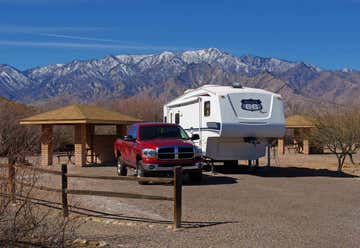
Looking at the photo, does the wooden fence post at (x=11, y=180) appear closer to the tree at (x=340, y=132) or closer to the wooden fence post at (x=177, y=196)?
the wooden fence post at (x=177, y=196)

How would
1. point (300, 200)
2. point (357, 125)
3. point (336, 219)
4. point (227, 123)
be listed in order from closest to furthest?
point (336, 219) < point (300, 200) < point (227, 123) < point (357, 125)

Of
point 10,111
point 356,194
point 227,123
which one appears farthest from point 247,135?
point 10,111

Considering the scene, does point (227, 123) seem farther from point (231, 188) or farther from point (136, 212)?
point (136, 212)

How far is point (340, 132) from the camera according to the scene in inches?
1019

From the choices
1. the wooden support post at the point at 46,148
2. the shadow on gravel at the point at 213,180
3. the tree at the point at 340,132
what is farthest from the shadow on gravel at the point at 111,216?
the tree at the point at 340,132

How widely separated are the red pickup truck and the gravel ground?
1.68 feet

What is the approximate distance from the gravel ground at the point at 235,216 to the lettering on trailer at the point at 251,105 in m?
2.80

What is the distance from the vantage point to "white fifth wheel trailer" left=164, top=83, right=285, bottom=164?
19938mm

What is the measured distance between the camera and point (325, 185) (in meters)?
17.9

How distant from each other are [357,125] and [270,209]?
14.6 metres

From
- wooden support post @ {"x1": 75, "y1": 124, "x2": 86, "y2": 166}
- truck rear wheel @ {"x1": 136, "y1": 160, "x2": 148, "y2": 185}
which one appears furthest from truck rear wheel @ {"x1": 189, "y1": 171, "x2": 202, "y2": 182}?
wooden support post @ {"x1": 75, "y1": 124, "x2": 86, "y2": 166}

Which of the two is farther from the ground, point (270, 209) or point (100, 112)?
point (100, 112)

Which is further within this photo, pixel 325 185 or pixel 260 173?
pixel 260 173

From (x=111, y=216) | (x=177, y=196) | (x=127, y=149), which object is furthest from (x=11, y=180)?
(x=127, y=149)
